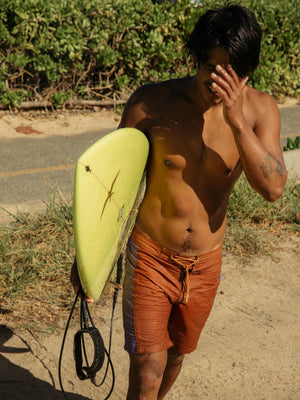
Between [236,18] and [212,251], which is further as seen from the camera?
[212,251]

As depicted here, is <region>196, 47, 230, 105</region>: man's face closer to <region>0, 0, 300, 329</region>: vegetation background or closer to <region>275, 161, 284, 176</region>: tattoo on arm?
<region>275, 161, 284, 176</region>: tattoo on arm

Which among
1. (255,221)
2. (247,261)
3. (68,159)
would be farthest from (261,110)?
(68,159)

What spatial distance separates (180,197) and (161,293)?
0.45 m

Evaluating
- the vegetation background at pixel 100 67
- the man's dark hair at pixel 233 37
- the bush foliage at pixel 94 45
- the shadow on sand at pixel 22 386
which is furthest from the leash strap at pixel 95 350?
the bush foliage at pixel 94 45

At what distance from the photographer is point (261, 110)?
8.24 feet

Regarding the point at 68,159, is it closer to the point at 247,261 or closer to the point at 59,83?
the point at 59,83

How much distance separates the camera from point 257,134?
2.49m

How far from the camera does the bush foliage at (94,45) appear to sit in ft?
28.1

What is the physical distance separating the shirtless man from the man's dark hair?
3 centimetres

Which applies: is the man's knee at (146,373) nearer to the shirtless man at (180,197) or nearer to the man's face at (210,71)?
the shirtless man at (180,197)

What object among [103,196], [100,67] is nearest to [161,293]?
[103,196]

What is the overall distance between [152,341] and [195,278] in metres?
0.35

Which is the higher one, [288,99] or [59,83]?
[59,83]

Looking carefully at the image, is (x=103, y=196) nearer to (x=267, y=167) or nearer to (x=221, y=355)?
(x=267, y=167)
